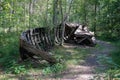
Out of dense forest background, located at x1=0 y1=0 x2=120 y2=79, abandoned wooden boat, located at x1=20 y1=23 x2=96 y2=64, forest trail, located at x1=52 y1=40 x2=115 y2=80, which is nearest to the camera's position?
forest trail, located at x1=52 y1=40 x2=115 y2=80

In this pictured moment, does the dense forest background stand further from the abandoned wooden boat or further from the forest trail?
the forest trail

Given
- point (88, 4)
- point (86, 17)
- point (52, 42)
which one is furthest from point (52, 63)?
point (86, 17)

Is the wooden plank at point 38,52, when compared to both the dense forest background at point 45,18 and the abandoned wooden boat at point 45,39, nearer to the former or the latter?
the abandoned wooden boat at point 45,39

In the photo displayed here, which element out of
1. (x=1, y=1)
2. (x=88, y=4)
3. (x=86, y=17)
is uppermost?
(x=1, y=1)

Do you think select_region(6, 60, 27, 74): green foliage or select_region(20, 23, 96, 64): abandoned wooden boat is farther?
select_region(20, 23, 96, 64): abandoned wooden boat

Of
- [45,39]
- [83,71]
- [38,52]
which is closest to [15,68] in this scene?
[38,52]

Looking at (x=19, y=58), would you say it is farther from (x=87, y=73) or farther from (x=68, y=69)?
(x=87, y=73)

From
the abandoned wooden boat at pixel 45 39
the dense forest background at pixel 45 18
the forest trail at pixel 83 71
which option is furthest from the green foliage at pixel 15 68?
the forest trail at pixel 83 71

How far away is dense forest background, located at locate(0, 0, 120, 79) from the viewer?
38.8ft

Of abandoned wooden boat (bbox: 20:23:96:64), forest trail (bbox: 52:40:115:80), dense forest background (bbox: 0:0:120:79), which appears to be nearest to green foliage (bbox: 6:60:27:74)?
dense forest background (bbox: 0:0:120:79)

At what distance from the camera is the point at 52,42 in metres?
13.2

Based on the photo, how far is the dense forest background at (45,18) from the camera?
11820 mm

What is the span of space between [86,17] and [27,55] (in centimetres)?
2259

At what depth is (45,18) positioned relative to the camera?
1288cm
